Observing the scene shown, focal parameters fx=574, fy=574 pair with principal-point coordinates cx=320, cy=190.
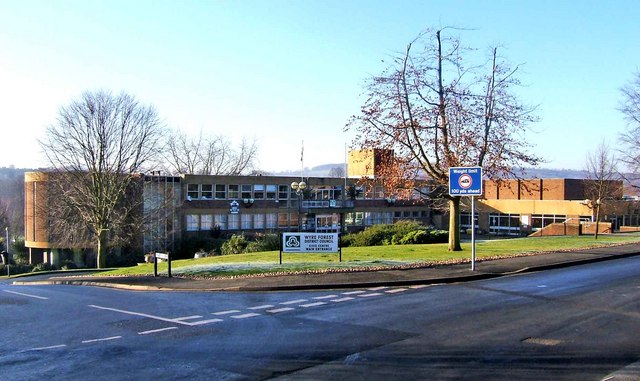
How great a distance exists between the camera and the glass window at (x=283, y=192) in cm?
6656

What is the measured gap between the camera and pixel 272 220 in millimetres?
65312

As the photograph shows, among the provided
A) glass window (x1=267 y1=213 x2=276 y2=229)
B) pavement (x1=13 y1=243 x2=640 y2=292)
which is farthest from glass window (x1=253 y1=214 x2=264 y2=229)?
pavement (x1=13 y1=243 x2=640 y2=292)

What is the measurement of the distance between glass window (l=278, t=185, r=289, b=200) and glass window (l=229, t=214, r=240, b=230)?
613cm

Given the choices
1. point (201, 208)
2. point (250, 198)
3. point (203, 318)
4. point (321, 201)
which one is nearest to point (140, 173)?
point (201, 208)

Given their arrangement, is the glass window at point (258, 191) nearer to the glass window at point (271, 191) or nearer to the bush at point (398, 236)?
the glass window at point (271, 191)

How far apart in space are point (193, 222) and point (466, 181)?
45.4 m

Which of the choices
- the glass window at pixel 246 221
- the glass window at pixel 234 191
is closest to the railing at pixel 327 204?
the glass window at pixel 246 221

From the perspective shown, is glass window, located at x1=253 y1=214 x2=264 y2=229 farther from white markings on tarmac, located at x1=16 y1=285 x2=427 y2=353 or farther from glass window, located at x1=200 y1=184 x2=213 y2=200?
white markings on tarmac, located at x1=16 y1=285 x2=427 y2=353

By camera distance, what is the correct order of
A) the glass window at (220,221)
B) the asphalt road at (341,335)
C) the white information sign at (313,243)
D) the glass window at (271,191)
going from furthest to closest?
the glass window at (271,191) < the glass window at (220,221) < the white information sign at (313,243) < the asphalt road at (341,335)

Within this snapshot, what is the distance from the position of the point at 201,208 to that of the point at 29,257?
18.8m

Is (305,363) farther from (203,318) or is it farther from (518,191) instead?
(518,191)

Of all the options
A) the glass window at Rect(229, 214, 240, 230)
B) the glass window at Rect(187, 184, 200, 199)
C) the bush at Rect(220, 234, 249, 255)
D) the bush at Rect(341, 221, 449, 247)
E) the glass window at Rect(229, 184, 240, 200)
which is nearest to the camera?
the bush at Rect(341, 221, 449, 247)

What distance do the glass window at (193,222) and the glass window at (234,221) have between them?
361cm

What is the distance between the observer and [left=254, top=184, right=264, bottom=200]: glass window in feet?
211
